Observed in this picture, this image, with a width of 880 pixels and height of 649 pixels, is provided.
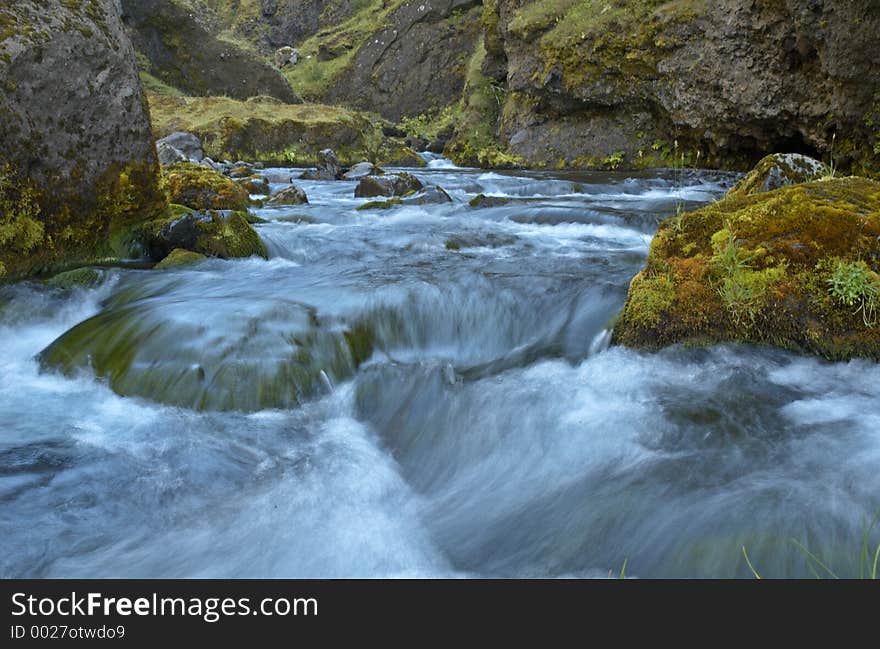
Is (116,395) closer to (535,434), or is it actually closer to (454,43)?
(535,434)

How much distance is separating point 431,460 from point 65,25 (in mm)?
5175

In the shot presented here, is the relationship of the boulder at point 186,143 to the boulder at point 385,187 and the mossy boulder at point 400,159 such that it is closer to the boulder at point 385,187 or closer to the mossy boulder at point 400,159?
the mossy boulder at point 400,159

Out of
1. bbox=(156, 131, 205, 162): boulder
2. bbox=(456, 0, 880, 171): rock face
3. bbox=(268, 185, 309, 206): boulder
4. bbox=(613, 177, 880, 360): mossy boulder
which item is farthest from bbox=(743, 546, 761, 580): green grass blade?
bbox=(156, 131, 205, 162): boulder

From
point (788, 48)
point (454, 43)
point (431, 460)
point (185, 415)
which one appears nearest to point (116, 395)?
point (185, 415)

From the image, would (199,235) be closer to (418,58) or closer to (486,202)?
(486,202)

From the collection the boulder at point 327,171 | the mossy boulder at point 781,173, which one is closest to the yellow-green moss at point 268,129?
the boulder at point 327,171

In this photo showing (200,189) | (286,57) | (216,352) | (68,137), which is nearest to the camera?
(216,352)

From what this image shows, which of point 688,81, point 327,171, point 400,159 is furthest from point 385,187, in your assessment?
point 400,159

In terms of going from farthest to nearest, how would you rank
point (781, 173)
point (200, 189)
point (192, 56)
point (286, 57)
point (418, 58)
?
point (286, 57)
point (418, 58)
point (192, 56)
point (200, 189)
point (781, 173)

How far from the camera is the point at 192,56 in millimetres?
27297

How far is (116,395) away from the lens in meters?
4.21

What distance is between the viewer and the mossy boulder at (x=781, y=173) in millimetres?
6886

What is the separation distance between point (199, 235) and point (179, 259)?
439 millimetres

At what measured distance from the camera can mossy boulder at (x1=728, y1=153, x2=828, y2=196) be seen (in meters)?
6.89
